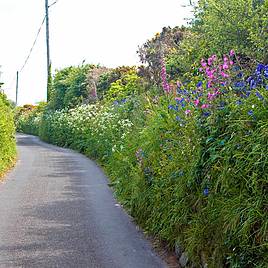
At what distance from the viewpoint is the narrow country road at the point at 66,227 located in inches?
239

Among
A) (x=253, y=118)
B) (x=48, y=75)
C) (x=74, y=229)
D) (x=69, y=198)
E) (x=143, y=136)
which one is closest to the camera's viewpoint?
(x=253, y=118)

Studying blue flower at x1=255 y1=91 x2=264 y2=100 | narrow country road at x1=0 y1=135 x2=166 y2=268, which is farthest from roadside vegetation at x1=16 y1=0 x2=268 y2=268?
narrow country road at x1=0 y1=135 x2=166 y2=268

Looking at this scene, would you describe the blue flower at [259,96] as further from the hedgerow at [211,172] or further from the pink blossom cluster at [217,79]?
the pink blossom cluster at [217,79]

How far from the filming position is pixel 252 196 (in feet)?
14.0

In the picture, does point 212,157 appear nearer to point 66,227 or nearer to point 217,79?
point 217,79

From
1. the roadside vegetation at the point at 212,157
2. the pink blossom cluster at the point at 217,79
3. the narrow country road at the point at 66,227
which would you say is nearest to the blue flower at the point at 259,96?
the roadside vegetation at the point at 212,157

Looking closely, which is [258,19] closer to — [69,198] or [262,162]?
[69,198]

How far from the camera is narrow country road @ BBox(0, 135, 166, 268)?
19.9 ft

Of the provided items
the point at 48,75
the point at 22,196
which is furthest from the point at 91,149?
the point at 48,75

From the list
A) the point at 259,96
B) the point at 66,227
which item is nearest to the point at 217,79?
the point at 259,96

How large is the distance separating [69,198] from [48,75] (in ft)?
90.2

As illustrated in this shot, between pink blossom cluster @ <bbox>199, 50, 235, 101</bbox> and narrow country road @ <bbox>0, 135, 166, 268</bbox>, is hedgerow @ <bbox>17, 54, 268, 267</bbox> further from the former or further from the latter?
narrow country road @ <bbox>0, 135, 166, 268</bbox>

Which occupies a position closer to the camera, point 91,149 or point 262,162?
point 262,162

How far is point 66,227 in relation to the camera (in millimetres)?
7664
